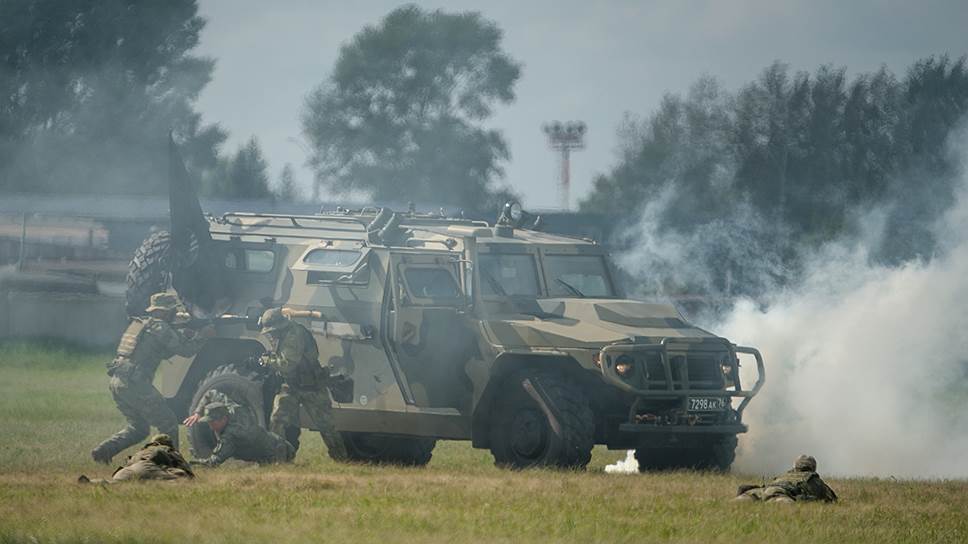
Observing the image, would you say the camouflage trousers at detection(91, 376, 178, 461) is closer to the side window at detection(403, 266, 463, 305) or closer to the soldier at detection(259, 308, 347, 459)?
the soldier at detection(259, 308, 347, 459)

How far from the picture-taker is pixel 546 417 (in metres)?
18.2

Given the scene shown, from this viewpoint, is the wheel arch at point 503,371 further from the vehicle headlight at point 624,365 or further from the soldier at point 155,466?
the soldier at point 155,466

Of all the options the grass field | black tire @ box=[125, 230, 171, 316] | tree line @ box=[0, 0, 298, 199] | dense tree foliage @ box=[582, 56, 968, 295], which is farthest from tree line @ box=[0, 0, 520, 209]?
the grass field

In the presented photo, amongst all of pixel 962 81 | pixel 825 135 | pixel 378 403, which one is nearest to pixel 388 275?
pixel 378 403

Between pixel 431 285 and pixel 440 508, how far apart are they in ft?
14.5

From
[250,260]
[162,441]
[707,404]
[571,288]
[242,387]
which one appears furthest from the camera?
[250,260]

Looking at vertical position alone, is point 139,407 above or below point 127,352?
below

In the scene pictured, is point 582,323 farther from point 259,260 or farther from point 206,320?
point 206,320

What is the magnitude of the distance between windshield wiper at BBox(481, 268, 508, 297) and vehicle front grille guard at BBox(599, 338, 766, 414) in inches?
62.4

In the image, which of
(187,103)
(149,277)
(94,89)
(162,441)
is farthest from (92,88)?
(162,441)

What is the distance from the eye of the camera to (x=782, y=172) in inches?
1799

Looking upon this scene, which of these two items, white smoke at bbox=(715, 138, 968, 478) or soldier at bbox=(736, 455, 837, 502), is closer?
soldier at bbox=(736, 455, 837, 502)

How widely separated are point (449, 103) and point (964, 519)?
54.3 meters

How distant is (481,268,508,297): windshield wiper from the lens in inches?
760
